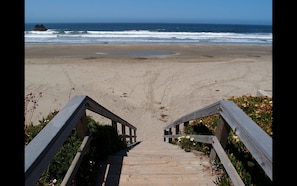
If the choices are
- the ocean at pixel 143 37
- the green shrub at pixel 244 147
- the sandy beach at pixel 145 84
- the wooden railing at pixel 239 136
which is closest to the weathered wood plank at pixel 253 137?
the wooden railing at pixel 239 136

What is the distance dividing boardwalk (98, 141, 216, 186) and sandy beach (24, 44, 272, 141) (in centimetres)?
569

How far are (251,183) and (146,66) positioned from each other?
1640 centimetres

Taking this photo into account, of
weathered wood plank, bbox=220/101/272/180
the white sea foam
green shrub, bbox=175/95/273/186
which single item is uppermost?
the white sea foam

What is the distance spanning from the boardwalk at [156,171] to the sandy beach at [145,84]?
5687 millimetres

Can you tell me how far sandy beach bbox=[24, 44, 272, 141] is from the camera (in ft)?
38.1

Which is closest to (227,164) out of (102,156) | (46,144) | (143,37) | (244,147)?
(244,147)

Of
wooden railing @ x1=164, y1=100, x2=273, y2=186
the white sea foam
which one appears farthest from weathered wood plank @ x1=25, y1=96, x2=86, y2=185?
the white sea foam

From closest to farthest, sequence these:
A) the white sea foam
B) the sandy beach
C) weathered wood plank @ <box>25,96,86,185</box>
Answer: weathered wood plank @ <box>25,96,86,185</box>, the sandy beach, the white sea foam

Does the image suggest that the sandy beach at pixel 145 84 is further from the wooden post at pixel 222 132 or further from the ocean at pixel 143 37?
the ocean at pixel 143 37

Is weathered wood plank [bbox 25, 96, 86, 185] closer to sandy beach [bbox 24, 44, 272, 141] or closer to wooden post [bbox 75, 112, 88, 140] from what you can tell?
wooden post [bbox 75, 112, 88, 140]

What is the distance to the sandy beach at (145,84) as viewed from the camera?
1162 cm

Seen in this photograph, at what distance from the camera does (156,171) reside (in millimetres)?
3691
